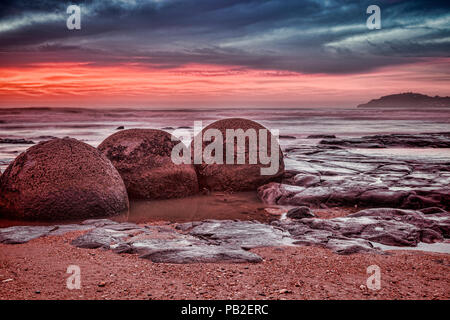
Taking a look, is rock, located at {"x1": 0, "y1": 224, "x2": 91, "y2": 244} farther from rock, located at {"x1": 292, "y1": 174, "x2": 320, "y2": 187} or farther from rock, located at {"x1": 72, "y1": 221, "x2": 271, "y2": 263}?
rock, located at {"x1": 292, "y1": 174, "x2": 320, "y2": 187}

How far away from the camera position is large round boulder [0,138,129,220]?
5234 millimetres

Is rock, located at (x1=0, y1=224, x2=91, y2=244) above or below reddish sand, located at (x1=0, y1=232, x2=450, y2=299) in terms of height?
above

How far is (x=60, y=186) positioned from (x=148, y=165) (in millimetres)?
1581

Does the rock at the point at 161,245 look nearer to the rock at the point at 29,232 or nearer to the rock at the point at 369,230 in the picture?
the rock at the point at 29,232

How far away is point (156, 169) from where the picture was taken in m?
6.56

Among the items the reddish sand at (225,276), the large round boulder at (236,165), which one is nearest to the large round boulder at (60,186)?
the reddish sand at (225,276)

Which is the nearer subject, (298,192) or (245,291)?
(245,291)

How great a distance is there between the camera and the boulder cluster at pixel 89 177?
5.26m

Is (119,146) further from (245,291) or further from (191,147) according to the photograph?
(245,291)

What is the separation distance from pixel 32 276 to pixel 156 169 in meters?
3.37

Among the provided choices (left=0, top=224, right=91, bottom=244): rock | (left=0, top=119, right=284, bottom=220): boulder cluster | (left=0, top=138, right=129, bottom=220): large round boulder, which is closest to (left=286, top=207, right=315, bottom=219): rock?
(left=0, top=119, right=284, bottom=220): boulder cluster

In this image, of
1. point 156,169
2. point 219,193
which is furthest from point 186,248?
point 219,193

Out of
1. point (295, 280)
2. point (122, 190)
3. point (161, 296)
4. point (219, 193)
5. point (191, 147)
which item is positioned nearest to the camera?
Answer: point (161, 296)

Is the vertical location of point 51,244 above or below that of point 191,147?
below
